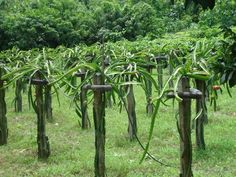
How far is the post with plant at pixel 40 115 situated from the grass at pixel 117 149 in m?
0.11

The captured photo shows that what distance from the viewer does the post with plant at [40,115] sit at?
4.75 metres

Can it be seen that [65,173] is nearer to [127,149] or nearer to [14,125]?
[127,149]

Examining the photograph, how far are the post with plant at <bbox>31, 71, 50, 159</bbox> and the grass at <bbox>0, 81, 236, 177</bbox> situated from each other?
0.11m

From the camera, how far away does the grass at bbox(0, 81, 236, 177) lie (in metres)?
4.43

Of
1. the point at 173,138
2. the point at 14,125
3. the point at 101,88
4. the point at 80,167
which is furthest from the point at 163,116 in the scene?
the point at 101,88

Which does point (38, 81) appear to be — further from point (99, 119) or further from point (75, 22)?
point (75, 22)

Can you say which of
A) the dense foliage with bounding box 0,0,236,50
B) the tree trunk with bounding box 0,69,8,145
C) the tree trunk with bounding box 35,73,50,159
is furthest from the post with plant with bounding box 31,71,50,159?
the dense foliage with bounding box 0,0,236,50

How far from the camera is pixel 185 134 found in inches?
121

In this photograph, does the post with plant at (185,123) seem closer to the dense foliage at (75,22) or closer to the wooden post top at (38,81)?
the wooden post top at (38,81)

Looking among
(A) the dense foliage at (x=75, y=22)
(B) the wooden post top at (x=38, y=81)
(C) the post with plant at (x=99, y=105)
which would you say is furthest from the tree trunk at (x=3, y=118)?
(A) the dense foliage at (x=75, y=22)

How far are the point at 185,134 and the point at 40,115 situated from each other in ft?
7.24

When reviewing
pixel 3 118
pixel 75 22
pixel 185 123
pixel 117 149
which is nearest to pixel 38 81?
pixel 3 118

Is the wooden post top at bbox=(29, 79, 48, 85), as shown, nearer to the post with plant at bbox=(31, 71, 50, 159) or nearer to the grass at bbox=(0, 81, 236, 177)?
the post with plant at bbox=(31, 71, 50, 159)

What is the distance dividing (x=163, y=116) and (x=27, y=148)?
2.63 m
